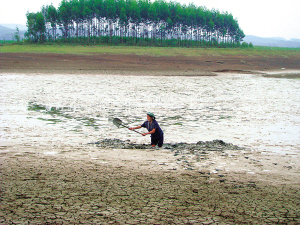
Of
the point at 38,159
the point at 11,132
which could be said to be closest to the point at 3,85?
the point at 11,132

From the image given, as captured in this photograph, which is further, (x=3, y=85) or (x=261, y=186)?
(x=3, y=85)

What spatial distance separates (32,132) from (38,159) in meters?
3.05

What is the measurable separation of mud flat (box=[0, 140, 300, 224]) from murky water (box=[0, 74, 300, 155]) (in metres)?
1.43

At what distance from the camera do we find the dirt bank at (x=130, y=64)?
28.1 metres

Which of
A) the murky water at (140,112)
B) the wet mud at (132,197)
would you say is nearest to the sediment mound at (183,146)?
the murky water at (140,112)

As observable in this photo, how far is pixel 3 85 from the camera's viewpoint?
1889 centimetres

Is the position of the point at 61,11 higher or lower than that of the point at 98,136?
higher

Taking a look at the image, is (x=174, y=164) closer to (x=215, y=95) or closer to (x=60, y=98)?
(x=60, y=98)

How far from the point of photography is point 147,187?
535 centimetres

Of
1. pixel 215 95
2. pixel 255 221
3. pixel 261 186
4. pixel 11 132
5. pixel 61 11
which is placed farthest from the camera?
pixel 61 11

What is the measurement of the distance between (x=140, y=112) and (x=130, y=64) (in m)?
20.1

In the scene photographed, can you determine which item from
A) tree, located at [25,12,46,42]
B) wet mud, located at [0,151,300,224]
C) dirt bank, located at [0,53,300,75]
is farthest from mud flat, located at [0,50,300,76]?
tree, located at [25,12,46,42]

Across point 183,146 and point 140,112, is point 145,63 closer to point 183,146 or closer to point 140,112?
point 140,112

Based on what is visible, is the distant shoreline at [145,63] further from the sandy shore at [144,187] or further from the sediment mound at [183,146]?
the sandy shore at [144,187]
